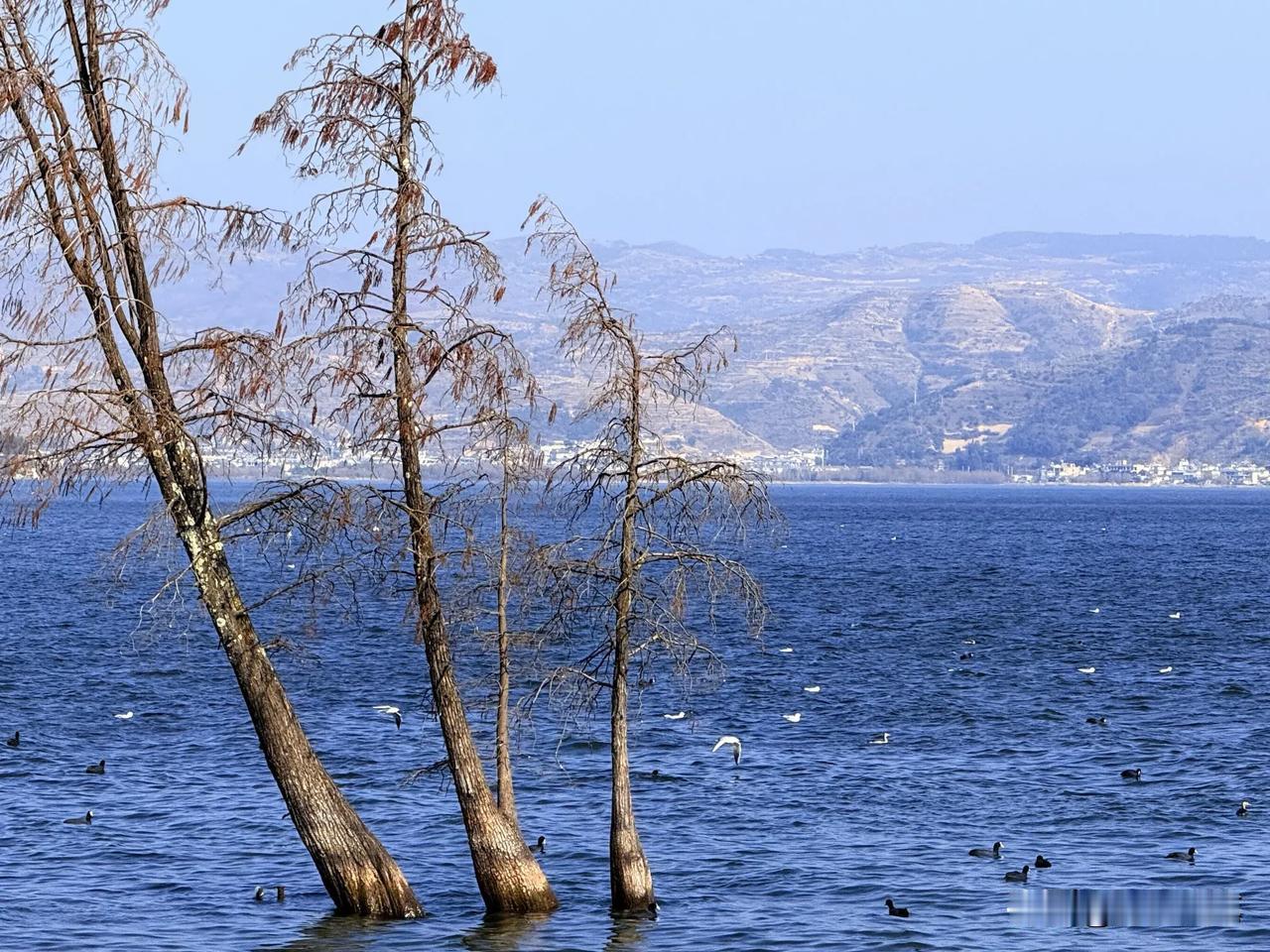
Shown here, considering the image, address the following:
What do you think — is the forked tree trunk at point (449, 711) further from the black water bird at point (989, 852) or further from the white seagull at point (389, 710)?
the white seagull at point (389, 710)

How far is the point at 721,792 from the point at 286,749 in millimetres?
15248

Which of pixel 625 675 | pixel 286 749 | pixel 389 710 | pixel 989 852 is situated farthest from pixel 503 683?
pixel 389 710

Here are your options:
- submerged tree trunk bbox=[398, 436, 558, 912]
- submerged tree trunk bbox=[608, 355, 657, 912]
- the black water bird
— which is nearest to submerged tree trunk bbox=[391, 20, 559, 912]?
submerged tree trunk bbox=[398, 436, 558, 912]

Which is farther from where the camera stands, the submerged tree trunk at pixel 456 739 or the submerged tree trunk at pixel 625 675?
the submerged tree trunk at pixel 625 675

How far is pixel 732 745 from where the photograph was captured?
42.8 m

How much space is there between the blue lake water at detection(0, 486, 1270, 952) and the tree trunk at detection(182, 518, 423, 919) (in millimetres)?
1026

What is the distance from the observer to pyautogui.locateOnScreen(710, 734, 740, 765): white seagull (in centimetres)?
4084

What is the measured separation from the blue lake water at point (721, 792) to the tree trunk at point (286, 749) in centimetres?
103

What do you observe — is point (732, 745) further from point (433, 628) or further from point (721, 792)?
point (433, 628)

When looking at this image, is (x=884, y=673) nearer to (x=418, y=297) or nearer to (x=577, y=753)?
(x=577, y=753)

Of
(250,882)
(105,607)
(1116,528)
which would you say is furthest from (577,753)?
(1116,528)

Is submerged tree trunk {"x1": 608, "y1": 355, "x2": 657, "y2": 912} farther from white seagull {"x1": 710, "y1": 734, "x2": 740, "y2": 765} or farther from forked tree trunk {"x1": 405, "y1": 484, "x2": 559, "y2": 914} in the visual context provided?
white seagull {"x1": 710, "y1": 734, "x2": 740, "y2": 765}

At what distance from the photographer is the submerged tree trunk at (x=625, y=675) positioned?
77.8ft

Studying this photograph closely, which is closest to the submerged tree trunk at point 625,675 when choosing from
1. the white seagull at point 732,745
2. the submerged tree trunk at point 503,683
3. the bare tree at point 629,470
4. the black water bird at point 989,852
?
the bare tree at point 629,470
